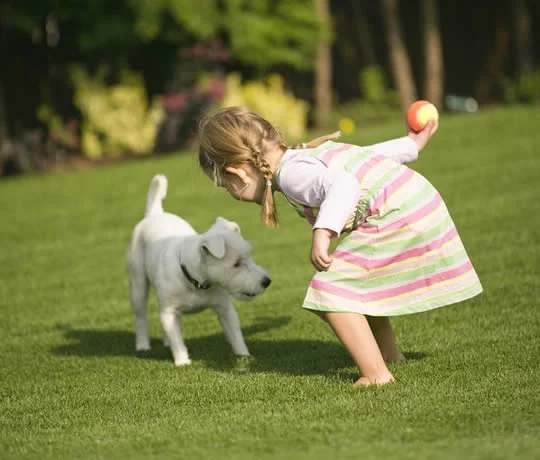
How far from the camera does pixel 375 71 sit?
22672 mm

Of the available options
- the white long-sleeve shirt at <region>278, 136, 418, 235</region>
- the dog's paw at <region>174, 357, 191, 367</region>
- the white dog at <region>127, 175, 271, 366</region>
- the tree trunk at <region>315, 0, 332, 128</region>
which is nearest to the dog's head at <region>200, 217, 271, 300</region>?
the white dog at <region>127, 175, 271, 366</region>

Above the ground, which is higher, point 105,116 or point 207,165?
point 207,165

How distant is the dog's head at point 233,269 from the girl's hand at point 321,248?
1.32 metres

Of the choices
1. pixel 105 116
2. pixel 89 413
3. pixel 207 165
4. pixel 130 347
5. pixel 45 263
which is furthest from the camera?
pixel 105 116

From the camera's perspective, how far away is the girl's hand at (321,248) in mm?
4664

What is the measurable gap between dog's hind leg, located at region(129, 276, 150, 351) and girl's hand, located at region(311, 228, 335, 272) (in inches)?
91.7

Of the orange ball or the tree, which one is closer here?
the orange ball

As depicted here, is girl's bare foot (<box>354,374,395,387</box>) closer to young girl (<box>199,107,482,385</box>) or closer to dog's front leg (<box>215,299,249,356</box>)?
young girl (<box>199,107,482,385</box>)

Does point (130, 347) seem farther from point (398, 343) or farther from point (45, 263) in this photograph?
point (45, 263)

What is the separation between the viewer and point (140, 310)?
6766mm

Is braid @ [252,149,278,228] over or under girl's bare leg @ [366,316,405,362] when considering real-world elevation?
over

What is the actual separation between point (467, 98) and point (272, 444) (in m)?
20.2

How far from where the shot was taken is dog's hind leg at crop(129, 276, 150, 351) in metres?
6.73

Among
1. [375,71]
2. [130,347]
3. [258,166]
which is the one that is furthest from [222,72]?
[258,166]
